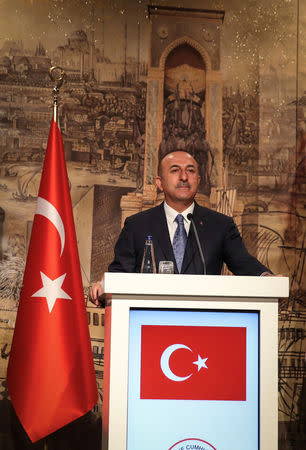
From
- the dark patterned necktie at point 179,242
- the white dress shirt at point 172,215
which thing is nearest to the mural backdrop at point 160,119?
the white dress shirt at point 172,215

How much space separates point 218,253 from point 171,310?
4.24 feet

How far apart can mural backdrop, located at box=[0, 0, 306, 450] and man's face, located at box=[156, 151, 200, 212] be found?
36.6 inches

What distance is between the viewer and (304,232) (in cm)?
461

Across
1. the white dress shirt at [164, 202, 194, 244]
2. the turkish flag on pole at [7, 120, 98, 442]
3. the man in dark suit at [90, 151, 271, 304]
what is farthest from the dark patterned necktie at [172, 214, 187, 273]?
the turkish flag on pole at [7, 120, 98, 442]

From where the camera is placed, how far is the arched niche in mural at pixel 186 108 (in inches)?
183

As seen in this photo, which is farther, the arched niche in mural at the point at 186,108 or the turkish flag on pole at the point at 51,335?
the arched niche in mural at the point at 186,108

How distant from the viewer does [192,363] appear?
198cm

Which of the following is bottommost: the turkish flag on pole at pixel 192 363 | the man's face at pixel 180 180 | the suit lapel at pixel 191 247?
the turkish flag on pole at pixel 192 363

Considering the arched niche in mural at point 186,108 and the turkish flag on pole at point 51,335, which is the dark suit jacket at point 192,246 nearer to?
the turkish flag on pole at point 51,335

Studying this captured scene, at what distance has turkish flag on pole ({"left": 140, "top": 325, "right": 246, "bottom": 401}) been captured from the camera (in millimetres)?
1959

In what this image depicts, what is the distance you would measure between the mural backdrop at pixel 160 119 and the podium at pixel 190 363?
2.51 metres

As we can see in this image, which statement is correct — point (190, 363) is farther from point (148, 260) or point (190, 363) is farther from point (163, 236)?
point (163, 236)

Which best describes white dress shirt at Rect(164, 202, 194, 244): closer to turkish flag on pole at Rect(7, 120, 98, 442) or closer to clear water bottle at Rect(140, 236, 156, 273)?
turkish flag on pole at Rect(7, 120, 98, 442)

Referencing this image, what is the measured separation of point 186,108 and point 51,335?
235cm
